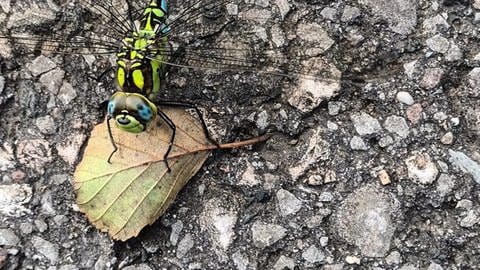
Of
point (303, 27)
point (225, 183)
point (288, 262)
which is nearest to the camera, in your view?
point (288, 262)

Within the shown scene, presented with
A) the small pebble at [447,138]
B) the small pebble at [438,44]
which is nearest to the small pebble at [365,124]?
the small pebble at [447,138]

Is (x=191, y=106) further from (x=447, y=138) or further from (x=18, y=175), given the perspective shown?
(x=447, y=138)

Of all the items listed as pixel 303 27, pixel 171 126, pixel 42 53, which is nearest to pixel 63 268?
pixel 171 126

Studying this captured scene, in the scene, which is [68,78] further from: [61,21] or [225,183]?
[225,183]

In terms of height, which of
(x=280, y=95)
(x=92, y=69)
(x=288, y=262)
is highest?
(x=92, y=69)

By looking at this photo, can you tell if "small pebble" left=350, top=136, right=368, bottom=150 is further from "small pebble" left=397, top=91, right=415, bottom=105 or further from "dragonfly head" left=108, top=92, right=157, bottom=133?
"dragonfly head" left=108, top=92, right=157, bottom=133
